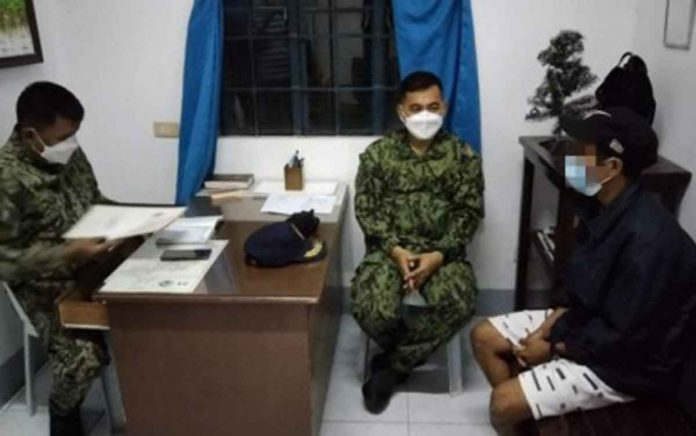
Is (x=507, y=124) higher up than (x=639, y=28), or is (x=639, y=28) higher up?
(x=639, y=28)

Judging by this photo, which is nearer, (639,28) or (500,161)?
(639,28)

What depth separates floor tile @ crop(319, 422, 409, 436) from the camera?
208 centimetres

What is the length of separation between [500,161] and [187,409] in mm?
1728

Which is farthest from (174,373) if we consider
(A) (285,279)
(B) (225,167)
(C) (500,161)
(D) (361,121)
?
(C) (500,161)

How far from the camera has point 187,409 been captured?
6.09ft

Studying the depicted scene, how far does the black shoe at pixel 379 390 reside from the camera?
7.22 ft

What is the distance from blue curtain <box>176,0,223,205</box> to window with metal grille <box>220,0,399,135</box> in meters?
0.16

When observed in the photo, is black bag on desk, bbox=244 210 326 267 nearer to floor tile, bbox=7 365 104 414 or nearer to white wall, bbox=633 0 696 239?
floor tile, bbox=7 365 104 414

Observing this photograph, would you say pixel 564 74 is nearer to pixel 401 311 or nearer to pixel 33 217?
pixel 401 311

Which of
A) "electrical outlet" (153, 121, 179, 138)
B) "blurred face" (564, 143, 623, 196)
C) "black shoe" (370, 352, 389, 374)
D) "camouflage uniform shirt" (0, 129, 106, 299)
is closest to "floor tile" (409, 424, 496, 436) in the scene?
"black shoe" (370, 352, 389, 374)

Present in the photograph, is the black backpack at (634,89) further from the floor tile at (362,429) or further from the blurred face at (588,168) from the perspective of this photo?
the floor tile at (362,429)

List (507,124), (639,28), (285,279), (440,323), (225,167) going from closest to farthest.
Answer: (285,279)
(440,323)
(639,28)
(507,124)
(225,167)

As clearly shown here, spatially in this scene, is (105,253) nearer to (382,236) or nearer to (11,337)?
(11,337)

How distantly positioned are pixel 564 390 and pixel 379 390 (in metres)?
0.85
